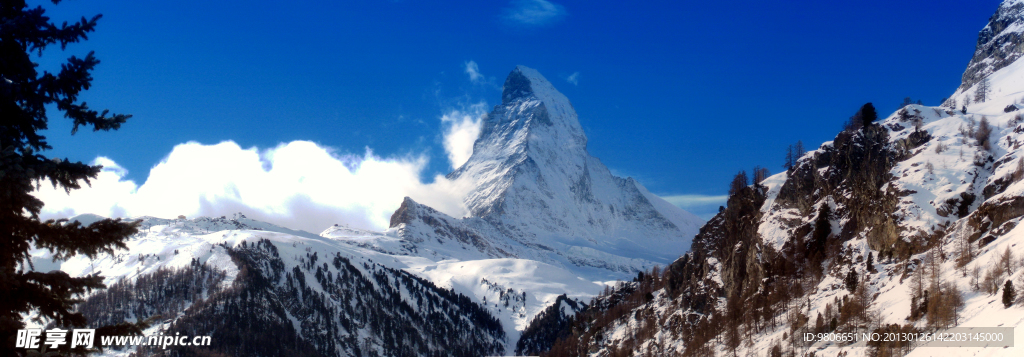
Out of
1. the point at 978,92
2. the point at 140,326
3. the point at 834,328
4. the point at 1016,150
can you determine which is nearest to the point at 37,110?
the point at 140,326

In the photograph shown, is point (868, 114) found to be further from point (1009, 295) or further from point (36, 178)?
point (36, 178)

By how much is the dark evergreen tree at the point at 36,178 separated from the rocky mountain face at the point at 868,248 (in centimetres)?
5941

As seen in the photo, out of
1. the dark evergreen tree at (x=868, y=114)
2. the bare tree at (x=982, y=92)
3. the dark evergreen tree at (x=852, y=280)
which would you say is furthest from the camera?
the bare tree at (x=982, y=92)

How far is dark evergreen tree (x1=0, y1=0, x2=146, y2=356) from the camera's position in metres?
11.5

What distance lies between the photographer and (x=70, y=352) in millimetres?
12094

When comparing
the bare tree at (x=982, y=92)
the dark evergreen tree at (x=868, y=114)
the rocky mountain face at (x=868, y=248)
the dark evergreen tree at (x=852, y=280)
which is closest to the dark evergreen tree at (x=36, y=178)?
the rocky mountain face at (x=868, y=248)

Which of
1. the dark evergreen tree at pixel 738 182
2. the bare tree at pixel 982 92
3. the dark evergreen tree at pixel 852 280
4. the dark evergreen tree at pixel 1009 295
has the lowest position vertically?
the dark evergreen tree at pixel 1009 295

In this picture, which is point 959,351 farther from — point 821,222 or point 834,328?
point 821,222

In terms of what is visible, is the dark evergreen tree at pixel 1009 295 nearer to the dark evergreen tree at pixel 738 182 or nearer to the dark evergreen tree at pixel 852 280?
the dark evergreen tree at pixel 852 280

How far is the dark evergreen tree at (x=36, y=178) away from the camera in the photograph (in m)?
11.5

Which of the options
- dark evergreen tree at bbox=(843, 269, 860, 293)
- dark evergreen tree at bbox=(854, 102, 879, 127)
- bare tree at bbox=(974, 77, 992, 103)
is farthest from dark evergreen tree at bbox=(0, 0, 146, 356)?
bare tree at bbox=(974, 77, 992, 103)

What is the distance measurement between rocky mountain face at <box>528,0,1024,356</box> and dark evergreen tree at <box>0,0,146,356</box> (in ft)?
195

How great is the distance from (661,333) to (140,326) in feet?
447

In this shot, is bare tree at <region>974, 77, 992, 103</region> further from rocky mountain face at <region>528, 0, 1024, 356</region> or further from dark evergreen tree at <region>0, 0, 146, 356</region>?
dark evergreen tree at <region>0, 0, 146, 356</region>
